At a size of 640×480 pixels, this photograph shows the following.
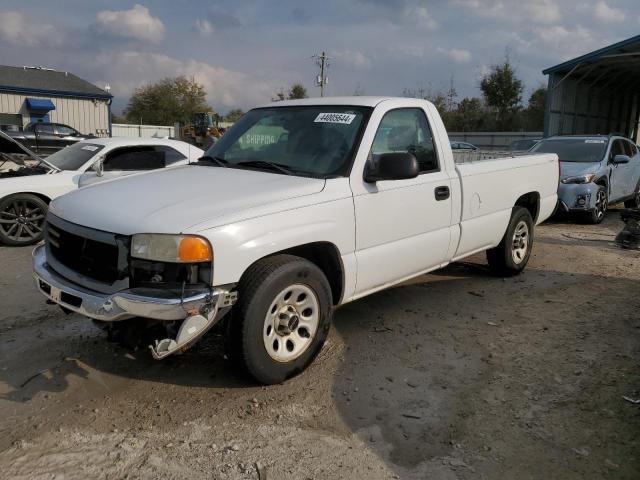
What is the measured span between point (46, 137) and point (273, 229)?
17353 millimetres

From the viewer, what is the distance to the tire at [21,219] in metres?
7.38

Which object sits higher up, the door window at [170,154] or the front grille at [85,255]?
the door window at [170,154]

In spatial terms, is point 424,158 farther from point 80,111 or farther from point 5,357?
point 80,111

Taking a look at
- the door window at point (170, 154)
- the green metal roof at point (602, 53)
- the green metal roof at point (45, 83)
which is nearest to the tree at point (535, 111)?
the green metal roof at point (602, 53)

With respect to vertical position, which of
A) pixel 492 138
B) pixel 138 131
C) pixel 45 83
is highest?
pixel 45 83

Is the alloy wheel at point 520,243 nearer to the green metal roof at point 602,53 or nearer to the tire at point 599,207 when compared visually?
the tire at point 599,207

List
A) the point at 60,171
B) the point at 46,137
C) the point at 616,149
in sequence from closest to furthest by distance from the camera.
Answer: the point at 60,171 < the point at 616,149 < the point at 46,137

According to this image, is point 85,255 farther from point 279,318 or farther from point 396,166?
point 396,166

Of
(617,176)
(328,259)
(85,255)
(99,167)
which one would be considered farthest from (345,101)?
(617,176)

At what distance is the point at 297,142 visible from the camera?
13.9 ft

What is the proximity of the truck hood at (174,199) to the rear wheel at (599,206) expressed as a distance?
7.86 m

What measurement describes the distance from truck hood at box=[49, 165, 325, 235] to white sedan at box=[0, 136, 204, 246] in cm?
366

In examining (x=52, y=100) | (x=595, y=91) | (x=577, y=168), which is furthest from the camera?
(x=52, y=100)

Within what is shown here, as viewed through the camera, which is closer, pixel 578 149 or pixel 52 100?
pixel 578 149
